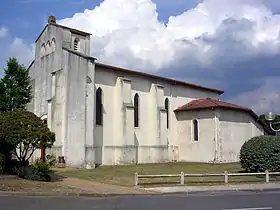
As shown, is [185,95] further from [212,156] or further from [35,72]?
[35,72]

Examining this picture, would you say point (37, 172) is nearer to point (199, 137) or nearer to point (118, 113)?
point (118, 113)

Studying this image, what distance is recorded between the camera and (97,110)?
32.9 m

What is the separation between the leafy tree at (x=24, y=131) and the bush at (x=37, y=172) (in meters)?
0.99

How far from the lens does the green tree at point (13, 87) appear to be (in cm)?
3291

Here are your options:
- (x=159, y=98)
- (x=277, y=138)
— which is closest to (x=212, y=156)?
(x=159, y=98)

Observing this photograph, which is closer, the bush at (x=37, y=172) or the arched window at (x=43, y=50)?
the bush at (x=37, y=172)

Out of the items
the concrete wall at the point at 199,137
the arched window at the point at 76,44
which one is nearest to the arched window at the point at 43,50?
the arched window at the point at 76,44

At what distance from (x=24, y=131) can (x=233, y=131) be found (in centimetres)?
2367

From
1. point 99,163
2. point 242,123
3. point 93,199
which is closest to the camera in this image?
point 93,199

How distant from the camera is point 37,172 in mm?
18953

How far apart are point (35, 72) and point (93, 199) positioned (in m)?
24.6

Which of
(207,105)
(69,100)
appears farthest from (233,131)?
(69,100)

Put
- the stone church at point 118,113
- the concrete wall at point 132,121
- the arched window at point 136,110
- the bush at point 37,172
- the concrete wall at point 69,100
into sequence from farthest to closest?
the arched window at point 136,110, the concrete wall at point 132,121, the stone church at point 118,113, the concrete wall at point 69,100, the bush at point 37,172

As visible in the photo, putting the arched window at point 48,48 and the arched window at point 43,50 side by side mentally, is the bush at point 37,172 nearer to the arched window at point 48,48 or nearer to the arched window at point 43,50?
the arched window at point 48,48
